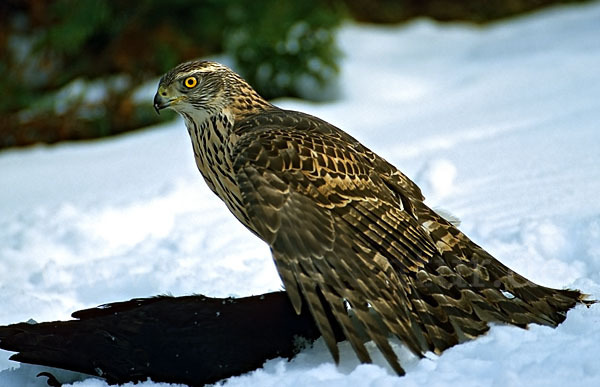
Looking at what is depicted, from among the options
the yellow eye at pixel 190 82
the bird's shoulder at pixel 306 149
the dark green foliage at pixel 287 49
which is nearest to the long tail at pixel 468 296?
the bird's shoulder at pixel 306 149

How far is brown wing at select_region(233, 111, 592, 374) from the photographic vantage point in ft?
11.5

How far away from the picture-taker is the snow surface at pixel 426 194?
142 inches

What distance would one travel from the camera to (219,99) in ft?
14.7

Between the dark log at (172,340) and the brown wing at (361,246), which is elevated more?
the brown wing at (361,246)

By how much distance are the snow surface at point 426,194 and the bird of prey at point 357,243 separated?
0.15 m

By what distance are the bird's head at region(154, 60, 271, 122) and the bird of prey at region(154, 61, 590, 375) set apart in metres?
0.11

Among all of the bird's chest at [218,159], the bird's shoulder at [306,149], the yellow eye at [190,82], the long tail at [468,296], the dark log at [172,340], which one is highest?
the yellow eye at [190,82]

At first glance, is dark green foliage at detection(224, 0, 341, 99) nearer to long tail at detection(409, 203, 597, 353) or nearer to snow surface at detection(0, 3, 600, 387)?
snow surface at detection(0, 3, 600, 387)

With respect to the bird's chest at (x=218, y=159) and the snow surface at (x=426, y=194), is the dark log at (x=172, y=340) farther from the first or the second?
the bird's chest at (x=218, y=159)

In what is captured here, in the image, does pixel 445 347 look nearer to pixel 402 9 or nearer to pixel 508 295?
pixel 508 295

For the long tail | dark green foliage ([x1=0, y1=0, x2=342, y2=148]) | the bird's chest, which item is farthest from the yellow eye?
dark green foliage ([x1=0, y1=0, x2=342, y2=148])

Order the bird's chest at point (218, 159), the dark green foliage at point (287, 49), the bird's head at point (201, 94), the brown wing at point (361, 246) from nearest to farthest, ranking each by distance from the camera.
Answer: the brown wing at point (361, 246) < the bird's chest at point (218, 159) < the bird's head at point (201, 94) < the dark green foliage at point (287, 49)

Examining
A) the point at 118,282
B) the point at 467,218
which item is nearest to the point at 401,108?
the point at 467,218

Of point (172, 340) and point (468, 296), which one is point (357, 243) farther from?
point (172, 340)
